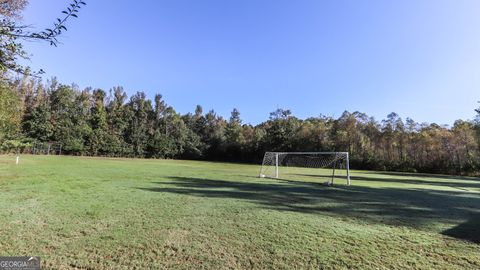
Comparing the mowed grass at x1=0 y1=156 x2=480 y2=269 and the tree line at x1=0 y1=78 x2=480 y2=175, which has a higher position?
the tree line at x1=0 y1=78 x2=480 y2=175

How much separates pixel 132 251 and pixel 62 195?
19.4ft

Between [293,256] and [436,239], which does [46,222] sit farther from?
[436,239]

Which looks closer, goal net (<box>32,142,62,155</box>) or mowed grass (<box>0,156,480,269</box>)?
mowed grass (<box>0,156,480,269</box>)

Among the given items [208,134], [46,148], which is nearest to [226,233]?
[46,148]

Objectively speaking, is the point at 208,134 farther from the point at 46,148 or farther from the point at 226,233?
the point at 226,233

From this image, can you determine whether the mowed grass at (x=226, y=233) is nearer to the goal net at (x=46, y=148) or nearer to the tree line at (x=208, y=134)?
the tree line at (x=208, y=134)

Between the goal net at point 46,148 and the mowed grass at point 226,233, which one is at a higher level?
the goal net at point 46,148

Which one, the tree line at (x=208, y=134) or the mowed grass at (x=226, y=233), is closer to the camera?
the mowed grass at (x=226, y=233)

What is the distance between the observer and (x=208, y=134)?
6806 centimetres

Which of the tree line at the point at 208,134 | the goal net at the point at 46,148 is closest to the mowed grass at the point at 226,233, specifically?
the tree line at the point at 208,134

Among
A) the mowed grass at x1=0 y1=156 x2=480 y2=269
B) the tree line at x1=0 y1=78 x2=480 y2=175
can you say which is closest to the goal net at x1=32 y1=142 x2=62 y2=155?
the tree line at x1=0 y1=78 x2=480 y2=175

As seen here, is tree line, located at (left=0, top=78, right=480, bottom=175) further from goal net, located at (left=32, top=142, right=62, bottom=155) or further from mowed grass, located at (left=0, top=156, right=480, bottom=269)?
mowed grass, located at (left=0, top=156, right=480, bottom=269)

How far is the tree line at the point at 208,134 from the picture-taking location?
43.8m

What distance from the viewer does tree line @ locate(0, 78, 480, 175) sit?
43.8 meters
